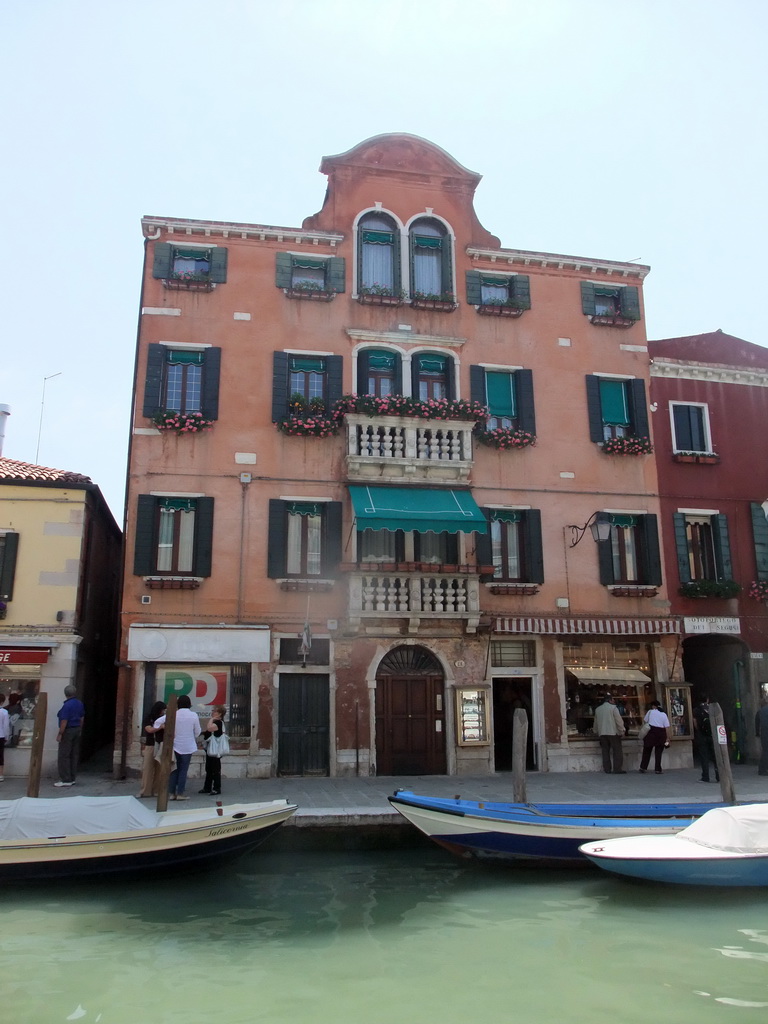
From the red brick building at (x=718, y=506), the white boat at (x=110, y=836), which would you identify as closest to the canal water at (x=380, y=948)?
the white boat at (x=110, y=836)

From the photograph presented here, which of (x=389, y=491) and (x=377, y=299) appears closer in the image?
(x=389, y=491)

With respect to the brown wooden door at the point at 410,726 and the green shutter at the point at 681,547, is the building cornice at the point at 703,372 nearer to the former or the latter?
the green shutter at the point at 681,547

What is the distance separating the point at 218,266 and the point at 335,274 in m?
2.50

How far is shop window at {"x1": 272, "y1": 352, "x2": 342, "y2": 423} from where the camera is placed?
675 inches

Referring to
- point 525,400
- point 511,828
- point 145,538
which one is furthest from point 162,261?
point 511,828

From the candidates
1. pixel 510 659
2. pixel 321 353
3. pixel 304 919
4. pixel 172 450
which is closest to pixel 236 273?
pixel 321 353

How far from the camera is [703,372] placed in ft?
63.5

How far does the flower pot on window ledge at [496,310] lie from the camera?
1856cm

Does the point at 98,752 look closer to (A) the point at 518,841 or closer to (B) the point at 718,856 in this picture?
(A) the point at 518,841

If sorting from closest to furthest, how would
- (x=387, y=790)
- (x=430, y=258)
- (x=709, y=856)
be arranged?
(x=709, y=856), (x=387, y=790), (x=430, y=258)

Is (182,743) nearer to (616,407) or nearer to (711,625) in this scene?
(711,625)

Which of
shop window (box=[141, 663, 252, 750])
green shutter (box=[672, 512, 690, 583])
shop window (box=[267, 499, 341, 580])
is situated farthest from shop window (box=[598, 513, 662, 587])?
shop window (box=[141, 663, 252, 750])

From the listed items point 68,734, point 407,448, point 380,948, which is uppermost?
point 407,448

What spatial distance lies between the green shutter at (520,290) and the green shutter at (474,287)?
0.81 metres
